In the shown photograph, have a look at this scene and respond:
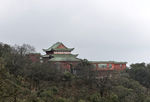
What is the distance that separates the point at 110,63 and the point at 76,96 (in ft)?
36.8

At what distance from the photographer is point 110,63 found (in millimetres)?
37094

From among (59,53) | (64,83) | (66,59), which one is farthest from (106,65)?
(64,83)

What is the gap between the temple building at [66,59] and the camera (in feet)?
119

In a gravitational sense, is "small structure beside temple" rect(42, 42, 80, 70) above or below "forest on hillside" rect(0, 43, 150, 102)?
above

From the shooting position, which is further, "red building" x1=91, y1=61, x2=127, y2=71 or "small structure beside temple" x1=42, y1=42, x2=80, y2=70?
"red building" x1=91, y1=61, x2=127, y2=71

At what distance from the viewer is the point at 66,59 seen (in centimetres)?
3666

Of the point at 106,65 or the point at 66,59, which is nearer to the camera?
the point at 66,59

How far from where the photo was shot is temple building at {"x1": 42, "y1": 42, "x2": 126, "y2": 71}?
36.2m

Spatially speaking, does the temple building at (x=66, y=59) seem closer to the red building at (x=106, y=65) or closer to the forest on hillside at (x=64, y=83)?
the red building at (x=106, y=65)

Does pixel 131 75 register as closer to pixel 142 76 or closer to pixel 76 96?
pixel 142 76

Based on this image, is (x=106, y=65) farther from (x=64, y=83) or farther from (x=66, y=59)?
(x=64, y=83)

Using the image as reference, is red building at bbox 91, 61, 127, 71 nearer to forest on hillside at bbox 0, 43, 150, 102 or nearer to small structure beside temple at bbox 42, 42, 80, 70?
small structure beside temple at bbox 42, 42, 80, 70

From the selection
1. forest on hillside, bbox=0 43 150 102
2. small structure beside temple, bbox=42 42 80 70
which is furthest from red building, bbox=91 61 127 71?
forest on hillside, bbox=0 43 150 102

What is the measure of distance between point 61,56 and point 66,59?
1.87 meters
